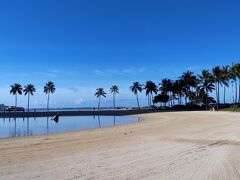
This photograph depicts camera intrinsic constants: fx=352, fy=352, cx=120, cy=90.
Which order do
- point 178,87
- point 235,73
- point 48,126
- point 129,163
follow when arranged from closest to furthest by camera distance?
point 129,163 → point 48,126 → point 235,73 → point 178,87

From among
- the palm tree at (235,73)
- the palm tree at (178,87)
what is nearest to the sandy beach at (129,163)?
the palm tree at (235,73)

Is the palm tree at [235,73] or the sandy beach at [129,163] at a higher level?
the palm tree at [235,73]

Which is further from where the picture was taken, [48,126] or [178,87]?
[178,87]

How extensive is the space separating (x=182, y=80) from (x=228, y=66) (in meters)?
21.3

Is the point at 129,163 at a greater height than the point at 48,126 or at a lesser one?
greater

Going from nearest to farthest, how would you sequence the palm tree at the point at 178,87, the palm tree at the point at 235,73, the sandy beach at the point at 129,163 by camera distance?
1. the sandy beach at the point at 129,163
2. the palm tree at the point at 235,73
3. the palm tree at the point at 178,87

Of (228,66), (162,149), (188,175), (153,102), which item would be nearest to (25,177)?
(188,175)

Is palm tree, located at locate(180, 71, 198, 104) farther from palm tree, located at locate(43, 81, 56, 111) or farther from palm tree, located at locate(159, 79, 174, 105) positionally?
palm tree, located at locate(43, 81, 56, 111)

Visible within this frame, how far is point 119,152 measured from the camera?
15492mm

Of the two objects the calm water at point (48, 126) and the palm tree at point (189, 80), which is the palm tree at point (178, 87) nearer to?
the palm tree at point (189, 80)

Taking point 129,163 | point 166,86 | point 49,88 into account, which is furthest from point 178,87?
point 129,163

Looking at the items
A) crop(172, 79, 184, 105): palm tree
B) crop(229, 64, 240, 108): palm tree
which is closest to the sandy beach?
crop(229, 64, 240, 108): palm tree

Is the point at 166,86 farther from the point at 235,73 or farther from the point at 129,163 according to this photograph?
the point at 129,163

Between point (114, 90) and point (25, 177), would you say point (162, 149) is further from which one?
point (114, 90)
